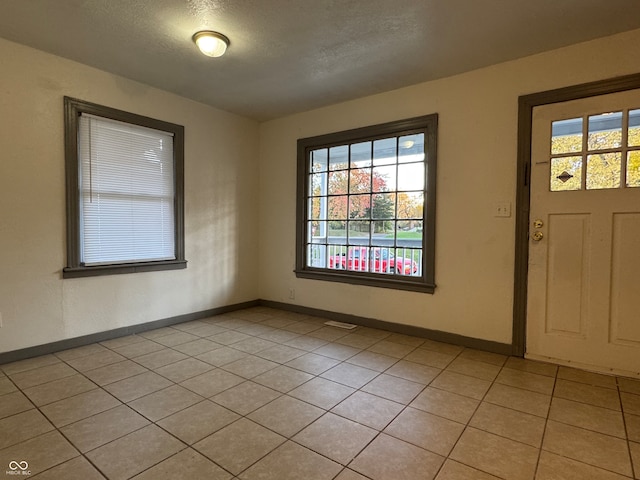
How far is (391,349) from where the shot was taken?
9.80 feet

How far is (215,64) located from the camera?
2945 mm

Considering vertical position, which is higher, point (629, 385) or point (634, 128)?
point (634, 128)

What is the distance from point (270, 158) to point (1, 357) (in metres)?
3.30

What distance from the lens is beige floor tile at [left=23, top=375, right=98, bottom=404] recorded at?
2.06m

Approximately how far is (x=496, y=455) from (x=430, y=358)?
121cm

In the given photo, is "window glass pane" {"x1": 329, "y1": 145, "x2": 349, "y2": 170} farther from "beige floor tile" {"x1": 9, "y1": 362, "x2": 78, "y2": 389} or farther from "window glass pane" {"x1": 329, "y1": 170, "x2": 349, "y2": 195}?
"beige floor tile" {"x1": 9, "y1": 362, "x2": 78, "y2": 389}

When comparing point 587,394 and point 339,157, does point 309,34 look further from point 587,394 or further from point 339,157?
point 587,394

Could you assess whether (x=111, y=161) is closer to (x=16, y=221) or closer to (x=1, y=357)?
(x=16, y=221)

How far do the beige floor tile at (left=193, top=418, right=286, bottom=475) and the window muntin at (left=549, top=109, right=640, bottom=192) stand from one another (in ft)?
8.92

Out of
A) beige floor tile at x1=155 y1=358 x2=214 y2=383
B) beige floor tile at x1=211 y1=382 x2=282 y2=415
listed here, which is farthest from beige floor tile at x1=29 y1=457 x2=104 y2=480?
beige floor tile at x1=155 y1=358 x2=214 y2=383

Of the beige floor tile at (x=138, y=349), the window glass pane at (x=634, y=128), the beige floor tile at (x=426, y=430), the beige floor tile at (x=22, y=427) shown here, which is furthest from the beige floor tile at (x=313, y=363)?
the window glass pane at (x=634, y=128)

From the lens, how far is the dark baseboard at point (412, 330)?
2932 millimetres

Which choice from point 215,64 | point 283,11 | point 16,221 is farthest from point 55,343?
point 283,11

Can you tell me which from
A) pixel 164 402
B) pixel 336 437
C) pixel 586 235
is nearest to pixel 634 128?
pixel 586 235
